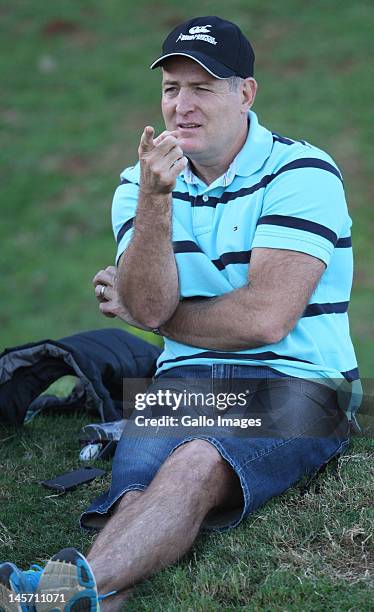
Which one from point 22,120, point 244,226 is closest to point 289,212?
point 244,226

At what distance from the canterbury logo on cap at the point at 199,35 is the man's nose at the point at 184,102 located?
0.20 metres

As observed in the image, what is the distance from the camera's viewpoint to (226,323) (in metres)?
3.72

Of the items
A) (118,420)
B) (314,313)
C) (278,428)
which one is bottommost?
(118,420)

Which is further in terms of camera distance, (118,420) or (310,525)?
(118,420)

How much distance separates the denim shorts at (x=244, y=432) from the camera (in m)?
3.53

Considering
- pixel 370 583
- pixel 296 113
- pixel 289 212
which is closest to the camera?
pixel 370 583

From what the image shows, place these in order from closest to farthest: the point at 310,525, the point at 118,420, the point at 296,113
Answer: the point at 310,525 → the point at 118,420 → the point at 296,113

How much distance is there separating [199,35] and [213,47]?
0.09 meters

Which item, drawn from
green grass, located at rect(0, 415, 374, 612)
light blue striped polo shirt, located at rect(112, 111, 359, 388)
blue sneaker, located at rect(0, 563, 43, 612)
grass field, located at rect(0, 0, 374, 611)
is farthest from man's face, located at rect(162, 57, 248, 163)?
blue sneaker, located at rect(0, 563, 43, 612)

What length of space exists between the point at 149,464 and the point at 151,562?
1.57ft

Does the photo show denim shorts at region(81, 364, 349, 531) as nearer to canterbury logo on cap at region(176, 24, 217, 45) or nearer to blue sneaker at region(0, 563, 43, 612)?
blue sneaker at region(0, 563, 43, 612)

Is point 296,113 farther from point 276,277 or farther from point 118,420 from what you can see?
point 276,277

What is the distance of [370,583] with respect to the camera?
312 cm

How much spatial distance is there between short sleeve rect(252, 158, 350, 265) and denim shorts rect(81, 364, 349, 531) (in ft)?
1.62
